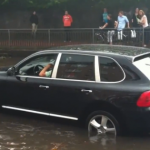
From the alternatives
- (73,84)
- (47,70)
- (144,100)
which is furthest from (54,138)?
(144,100)

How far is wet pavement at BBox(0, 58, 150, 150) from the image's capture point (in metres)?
6.76

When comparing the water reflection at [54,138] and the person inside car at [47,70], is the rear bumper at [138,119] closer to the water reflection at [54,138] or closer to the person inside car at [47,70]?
the water reflection at [54,138]

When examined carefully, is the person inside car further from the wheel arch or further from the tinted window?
the wheel arch

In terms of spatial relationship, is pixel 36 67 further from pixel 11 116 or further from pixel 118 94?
pixel 118 94

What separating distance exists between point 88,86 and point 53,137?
1162mm

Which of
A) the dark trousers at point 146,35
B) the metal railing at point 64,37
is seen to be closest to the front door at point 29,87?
the metal railing at point 64,37

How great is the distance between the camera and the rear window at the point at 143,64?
6.75m

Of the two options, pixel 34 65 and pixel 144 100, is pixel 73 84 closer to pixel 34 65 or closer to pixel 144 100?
pixel 34 65

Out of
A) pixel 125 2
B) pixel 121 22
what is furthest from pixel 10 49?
pixel 125 2

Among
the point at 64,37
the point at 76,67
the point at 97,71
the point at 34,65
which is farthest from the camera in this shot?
the point at 64,37

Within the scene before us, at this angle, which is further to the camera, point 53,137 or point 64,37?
point 64,37

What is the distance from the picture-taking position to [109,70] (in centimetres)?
693

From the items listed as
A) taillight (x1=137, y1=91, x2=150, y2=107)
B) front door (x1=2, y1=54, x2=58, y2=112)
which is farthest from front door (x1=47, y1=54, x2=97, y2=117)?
taillight (x1=137, y1=91, x2=150, y2=107)

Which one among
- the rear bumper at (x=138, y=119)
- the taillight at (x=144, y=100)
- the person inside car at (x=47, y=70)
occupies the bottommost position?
the rear bumper at (x=138, y=119)
